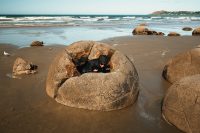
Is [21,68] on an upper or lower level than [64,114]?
upper

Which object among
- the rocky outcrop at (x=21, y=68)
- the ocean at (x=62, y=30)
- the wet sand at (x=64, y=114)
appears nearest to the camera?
the wet sand at (x=64, y=114)

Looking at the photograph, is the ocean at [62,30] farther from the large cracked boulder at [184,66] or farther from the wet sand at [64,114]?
the large cracked boulder at [184,66]

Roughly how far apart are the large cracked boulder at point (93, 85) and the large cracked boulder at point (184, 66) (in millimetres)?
1456

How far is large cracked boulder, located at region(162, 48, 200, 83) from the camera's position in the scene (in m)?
5.55

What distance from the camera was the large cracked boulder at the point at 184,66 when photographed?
5.55 m

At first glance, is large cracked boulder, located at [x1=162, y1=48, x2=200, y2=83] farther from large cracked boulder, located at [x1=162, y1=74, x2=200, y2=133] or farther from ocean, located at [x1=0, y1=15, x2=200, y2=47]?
ocean, located at [x1=0, y1=15, x2=200, y2=47]

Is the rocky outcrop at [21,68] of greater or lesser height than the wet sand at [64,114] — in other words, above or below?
above

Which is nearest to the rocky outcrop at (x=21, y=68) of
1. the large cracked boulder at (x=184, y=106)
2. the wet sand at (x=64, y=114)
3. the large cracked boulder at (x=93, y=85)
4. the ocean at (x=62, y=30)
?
the wet sand at (x=64, y=114)

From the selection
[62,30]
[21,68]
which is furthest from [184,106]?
[62,30]

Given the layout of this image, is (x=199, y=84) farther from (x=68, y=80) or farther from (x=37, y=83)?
(x=37, y=83)

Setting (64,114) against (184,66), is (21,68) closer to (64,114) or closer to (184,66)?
(64,114)

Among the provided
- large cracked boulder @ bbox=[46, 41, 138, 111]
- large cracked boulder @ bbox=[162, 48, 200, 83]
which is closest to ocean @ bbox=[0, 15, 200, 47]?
large cracked boulder @ bbox=[162, 48, 200, 83]

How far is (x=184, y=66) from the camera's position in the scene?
573 centimetres

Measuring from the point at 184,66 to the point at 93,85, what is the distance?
262cm
